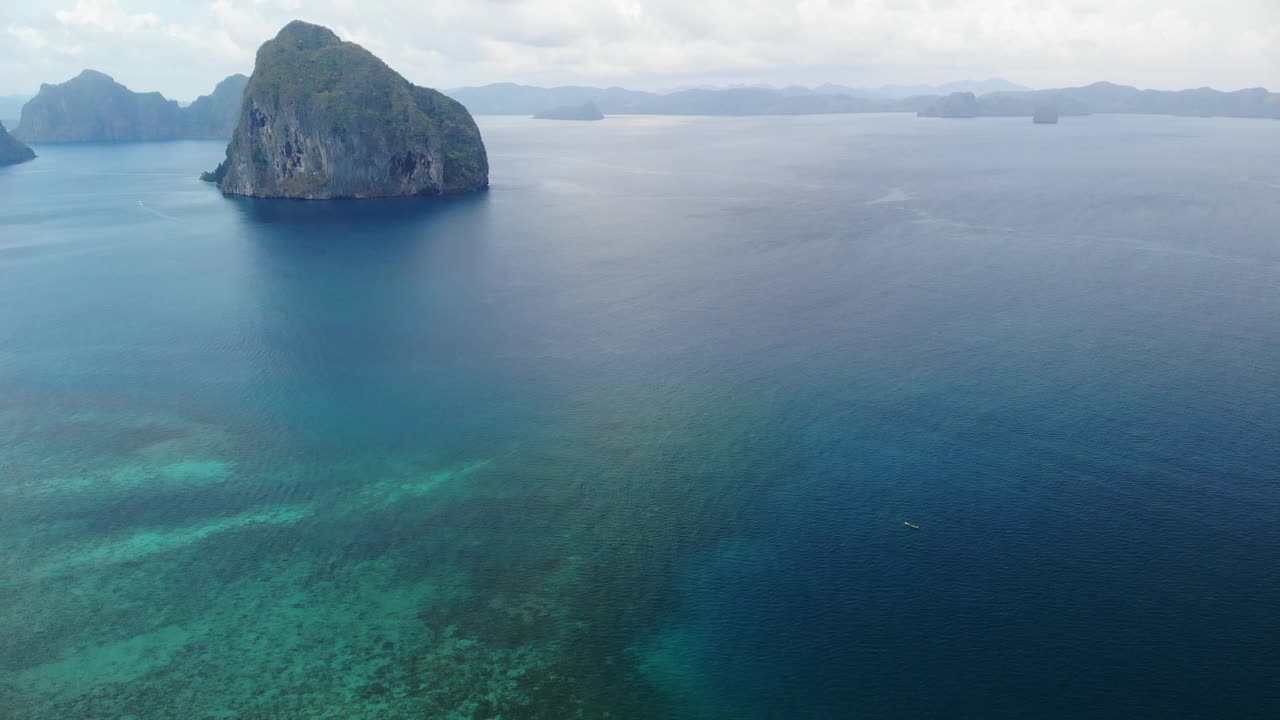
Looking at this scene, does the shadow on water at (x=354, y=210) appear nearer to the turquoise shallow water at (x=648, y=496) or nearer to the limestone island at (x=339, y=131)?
the limestone island at (x=339, y=131)

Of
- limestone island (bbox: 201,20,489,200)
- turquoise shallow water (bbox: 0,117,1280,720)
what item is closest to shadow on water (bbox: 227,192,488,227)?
limestone island (bbox: 201,20,489,200)

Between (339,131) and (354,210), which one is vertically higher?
(339,131)

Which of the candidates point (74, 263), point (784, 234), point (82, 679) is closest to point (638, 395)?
point (82, 679)

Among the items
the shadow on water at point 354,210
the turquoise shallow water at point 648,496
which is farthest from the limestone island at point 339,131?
the turquoise shallow water at point 648,496

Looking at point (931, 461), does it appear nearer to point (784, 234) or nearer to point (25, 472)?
point (25, 472)

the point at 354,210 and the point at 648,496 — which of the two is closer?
the point at 648,496

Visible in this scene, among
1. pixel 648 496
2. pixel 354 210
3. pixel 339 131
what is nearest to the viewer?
pixel 648 496

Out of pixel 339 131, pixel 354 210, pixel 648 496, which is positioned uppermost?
pixel 339 131

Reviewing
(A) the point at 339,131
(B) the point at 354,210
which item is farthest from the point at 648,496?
(A) the point at 339,131

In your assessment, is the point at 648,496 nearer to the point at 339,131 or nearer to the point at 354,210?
the point at 354,210
